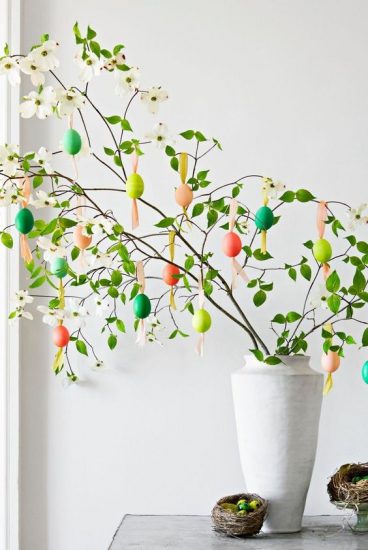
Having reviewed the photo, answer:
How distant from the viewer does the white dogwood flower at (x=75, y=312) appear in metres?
1.67

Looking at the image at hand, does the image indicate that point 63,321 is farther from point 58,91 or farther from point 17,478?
point 58,91

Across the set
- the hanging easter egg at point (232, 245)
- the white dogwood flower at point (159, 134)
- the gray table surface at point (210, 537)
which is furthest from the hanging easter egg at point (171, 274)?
the gray table surface at point (210, 537)

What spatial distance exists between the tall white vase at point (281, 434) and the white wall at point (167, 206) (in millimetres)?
221

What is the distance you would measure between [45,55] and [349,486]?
0.97 m

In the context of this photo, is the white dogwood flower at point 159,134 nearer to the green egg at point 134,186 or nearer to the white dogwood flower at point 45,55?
the green egg at point 134,186

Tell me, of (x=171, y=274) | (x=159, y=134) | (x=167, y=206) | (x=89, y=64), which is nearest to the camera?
(x=89, y=64)

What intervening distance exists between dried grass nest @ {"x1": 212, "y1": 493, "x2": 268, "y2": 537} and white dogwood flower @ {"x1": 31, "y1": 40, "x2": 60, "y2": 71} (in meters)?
0.87

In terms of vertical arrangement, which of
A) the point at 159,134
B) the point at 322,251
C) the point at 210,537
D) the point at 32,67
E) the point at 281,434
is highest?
the point at 32,67

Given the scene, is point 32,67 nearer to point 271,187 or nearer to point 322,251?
point 271,187

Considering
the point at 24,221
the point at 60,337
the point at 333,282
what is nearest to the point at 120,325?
the point at 60,337

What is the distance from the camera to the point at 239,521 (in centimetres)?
151

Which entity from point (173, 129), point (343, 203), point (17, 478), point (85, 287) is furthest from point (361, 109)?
point (17, 478)

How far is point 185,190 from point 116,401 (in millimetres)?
572

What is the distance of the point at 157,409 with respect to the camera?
5.96 ft
